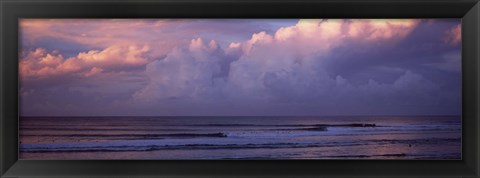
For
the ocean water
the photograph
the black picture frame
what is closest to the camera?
the black picture frame

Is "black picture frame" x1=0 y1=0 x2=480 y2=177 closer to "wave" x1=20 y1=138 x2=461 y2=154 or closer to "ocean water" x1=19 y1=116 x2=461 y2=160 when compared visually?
"ocean water" x1=19 y1=116 x2=461 y2=160

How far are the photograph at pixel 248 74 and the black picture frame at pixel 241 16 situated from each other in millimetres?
351

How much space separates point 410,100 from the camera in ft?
9.00

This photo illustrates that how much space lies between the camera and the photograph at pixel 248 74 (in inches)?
108

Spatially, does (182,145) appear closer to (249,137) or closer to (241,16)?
(249,137)

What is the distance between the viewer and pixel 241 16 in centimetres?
228

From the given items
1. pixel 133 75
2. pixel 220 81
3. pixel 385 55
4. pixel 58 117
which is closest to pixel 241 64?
pixel 220 81

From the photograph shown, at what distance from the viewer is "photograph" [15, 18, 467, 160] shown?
2.73 meters

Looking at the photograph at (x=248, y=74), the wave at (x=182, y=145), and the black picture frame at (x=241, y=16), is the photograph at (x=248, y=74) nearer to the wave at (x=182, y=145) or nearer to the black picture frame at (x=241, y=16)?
the wave at (x=182, y=145)

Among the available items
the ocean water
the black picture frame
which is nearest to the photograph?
the ocean water

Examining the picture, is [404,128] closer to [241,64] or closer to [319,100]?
[319,100]

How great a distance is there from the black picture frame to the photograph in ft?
1.15

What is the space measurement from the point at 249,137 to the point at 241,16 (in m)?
1.07

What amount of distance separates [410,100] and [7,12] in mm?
2063
